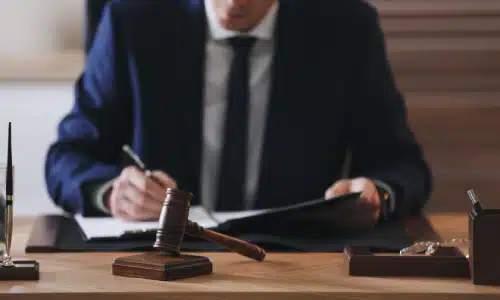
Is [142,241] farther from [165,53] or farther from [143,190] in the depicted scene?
[165,53]

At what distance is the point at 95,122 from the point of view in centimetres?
220

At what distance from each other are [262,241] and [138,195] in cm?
29

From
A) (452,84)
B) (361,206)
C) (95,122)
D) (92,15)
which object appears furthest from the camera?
(452,84)

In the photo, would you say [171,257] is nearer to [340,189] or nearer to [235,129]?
[340,189]

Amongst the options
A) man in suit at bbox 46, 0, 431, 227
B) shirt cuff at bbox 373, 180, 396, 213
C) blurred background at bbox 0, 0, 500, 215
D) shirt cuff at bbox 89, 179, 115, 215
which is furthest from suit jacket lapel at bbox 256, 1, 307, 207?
blurred background at bbox 0, 0, 500, 215

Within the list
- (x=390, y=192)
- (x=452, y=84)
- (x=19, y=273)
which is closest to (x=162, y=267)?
(x=19, y=273)

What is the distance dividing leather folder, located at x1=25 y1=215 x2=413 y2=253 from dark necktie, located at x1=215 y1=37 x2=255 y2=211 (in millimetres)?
541

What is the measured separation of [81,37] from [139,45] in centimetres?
92

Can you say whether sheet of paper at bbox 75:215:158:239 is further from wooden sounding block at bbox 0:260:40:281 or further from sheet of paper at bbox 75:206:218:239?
wooden sounding block at bbox 0:260:40:281

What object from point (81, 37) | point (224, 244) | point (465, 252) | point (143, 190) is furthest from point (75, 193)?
point (81, 37)

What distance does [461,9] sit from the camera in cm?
281

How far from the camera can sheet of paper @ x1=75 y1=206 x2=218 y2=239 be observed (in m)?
1.68

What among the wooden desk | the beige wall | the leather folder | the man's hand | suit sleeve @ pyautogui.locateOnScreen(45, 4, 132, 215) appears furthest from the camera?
the beige wall

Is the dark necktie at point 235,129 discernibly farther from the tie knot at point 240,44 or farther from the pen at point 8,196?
the pen at point 8,196
